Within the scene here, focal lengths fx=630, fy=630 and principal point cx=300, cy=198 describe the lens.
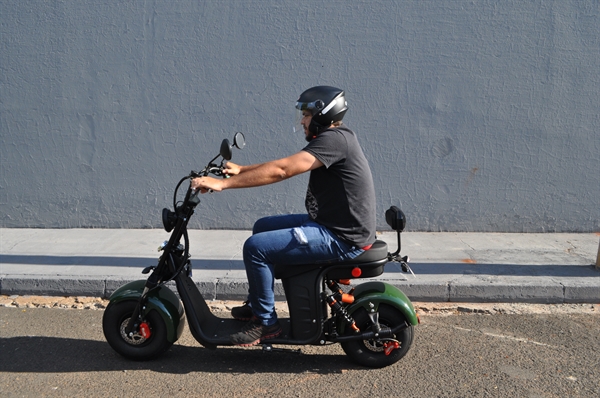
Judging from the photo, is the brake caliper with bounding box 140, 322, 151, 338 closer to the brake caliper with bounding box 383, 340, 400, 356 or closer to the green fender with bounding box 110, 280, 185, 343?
the green fender with bounding box 110, 280, 185, 343

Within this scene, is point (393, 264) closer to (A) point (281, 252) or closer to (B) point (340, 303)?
(B) point (340, 303)

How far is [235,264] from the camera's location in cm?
643

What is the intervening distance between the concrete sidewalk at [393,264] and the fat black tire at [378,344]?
1.57 meters

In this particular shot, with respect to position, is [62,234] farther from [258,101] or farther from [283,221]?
[283,221]

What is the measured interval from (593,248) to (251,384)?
4.75m

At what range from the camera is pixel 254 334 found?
4.13 m

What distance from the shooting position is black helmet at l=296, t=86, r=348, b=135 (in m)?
4.06

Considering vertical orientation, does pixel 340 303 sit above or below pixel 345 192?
below

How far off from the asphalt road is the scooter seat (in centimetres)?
66

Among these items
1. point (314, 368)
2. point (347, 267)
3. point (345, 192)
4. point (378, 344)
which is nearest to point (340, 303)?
point (347, 267)

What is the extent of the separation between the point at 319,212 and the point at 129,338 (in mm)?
1568

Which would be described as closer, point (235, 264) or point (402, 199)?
point (235, 264)

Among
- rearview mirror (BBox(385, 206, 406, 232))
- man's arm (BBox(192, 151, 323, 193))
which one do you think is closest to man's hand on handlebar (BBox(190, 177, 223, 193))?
man's arm (BBox(192, 151, 323, 193))

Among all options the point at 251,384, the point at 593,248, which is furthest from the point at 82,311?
the point at 593,248
